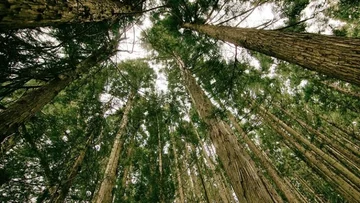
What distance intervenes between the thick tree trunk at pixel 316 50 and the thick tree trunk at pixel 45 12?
254cm

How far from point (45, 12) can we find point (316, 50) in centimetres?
292

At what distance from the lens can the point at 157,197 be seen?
647cm

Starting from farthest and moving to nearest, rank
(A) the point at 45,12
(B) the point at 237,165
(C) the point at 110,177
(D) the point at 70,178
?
(C) the point at 110,177, (D) the point at 70,178, (B) the point at 237,165, (A) the point at 45,12

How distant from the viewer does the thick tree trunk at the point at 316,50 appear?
1724mm

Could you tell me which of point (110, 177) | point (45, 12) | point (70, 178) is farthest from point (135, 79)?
point (45, 12)

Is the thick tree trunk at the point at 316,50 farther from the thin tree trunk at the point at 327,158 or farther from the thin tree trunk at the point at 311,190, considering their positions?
the thin tree trunk at the point at 311,190

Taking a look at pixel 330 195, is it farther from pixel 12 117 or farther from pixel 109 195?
pixel 12 117

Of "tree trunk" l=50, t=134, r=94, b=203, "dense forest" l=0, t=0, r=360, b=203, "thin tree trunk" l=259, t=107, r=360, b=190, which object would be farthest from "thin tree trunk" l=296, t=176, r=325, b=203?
"tree trunk" l=50, t=134, r=94, b=203

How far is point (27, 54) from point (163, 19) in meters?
4.64

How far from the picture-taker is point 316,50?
6.76 feet

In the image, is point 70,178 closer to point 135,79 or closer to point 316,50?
point 316,50

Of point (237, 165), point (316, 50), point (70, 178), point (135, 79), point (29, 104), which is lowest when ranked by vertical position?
point (237, 165)

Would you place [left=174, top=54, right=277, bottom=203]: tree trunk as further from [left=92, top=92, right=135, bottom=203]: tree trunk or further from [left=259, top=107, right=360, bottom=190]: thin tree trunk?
[left=92, top=92, right=135, bottom=203]: tree trunk

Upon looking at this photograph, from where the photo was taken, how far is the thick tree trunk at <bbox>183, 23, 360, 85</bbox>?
1.72 meters
